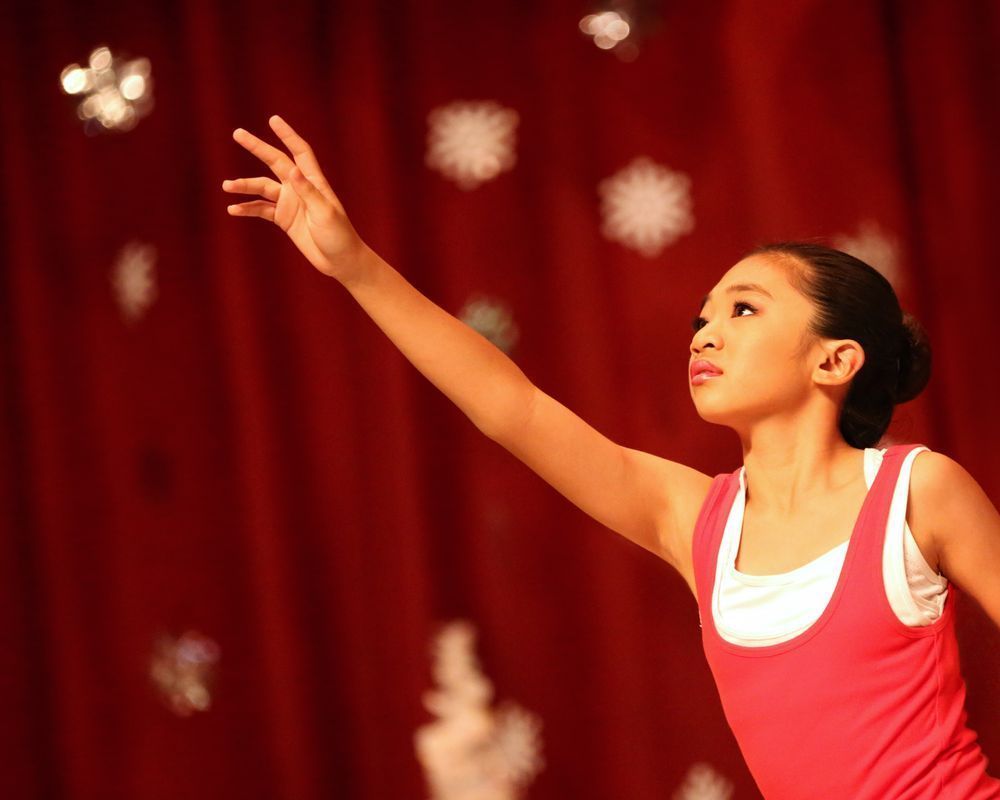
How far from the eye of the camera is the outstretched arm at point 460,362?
1212 millimetres

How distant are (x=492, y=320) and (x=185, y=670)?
825mm

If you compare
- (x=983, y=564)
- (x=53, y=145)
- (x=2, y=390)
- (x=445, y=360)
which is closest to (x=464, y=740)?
(x=445, y=360)

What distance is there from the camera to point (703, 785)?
1.68 m

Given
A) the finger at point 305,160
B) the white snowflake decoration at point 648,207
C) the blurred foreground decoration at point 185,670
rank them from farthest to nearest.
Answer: the blurred foreground decoration at point 185,670, the white snowflake decoration at point 648,207, the finger at point 305,160

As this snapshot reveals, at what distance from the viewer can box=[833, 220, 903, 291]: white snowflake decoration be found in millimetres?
1580

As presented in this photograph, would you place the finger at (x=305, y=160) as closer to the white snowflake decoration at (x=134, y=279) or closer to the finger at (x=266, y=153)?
the finger at (x=266, y=153)

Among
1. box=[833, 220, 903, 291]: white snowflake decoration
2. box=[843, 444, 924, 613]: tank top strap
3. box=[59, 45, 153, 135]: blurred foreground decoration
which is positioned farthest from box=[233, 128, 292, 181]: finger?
box=[59, 45, 153, 135]: blurred foreground decoration

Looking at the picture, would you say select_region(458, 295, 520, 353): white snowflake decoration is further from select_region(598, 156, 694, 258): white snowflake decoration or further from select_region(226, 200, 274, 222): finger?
select_region(226, 200, 274, 222): finger

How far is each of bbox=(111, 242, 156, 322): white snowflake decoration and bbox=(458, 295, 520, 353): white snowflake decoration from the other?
0.61 m

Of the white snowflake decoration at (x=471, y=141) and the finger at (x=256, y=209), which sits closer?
the finger at (x=256, y=209)

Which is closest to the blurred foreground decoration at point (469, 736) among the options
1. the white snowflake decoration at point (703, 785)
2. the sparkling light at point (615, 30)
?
the white snowflake decoration at point (703, 785)

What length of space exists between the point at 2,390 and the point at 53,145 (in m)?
0.46

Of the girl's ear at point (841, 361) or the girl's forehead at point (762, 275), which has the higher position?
the girl's forehead at point (762, 275)

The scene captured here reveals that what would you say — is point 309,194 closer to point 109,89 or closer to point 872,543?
point 872,543
